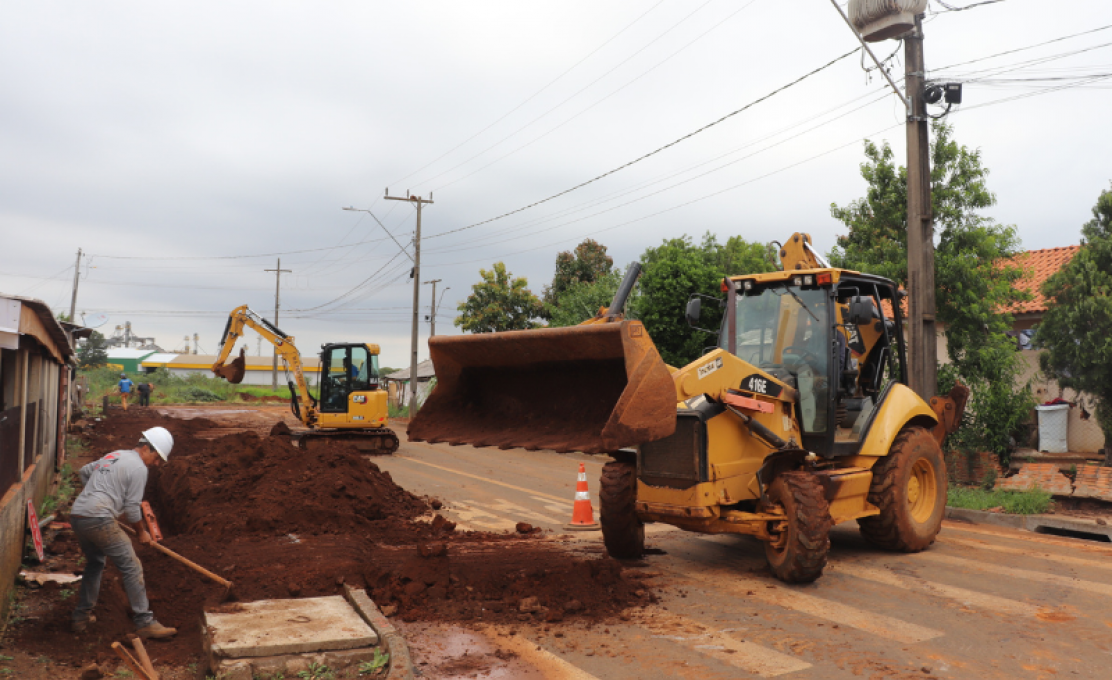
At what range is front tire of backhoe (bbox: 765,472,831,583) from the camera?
23.1ft

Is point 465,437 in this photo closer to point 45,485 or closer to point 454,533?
point 454,533

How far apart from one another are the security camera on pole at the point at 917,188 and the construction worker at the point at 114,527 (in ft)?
34.8

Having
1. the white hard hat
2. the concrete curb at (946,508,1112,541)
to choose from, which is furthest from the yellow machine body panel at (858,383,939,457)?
the white hard hat

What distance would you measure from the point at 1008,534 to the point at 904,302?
21.0ft

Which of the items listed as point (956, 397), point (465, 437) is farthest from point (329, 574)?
point (956, 397)

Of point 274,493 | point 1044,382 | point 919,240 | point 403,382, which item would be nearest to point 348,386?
point 274,493

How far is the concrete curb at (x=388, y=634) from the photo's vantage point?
4986 millimetres

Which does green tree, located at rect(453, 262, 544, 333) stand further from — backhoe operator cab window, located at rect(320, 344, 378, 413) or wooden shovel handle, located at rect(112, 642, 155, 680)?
wooden shovel handle, located at rect(112, 642, 155, 680)

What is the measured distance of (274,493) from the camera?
11.0 m

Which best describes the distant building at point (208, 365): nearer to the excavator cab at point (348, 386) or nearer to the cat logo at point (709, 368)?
the excavator cab at point (348, 386)

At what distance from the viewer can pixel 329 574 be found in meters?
7.32

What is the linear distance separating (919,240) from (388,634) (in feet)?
33.6

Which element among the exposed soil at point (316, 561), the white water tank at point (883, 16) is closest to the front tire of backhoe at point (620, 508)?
the exposed soil at point (316, 561)

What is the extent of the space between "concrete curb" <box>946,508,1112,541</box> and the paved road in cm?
64
